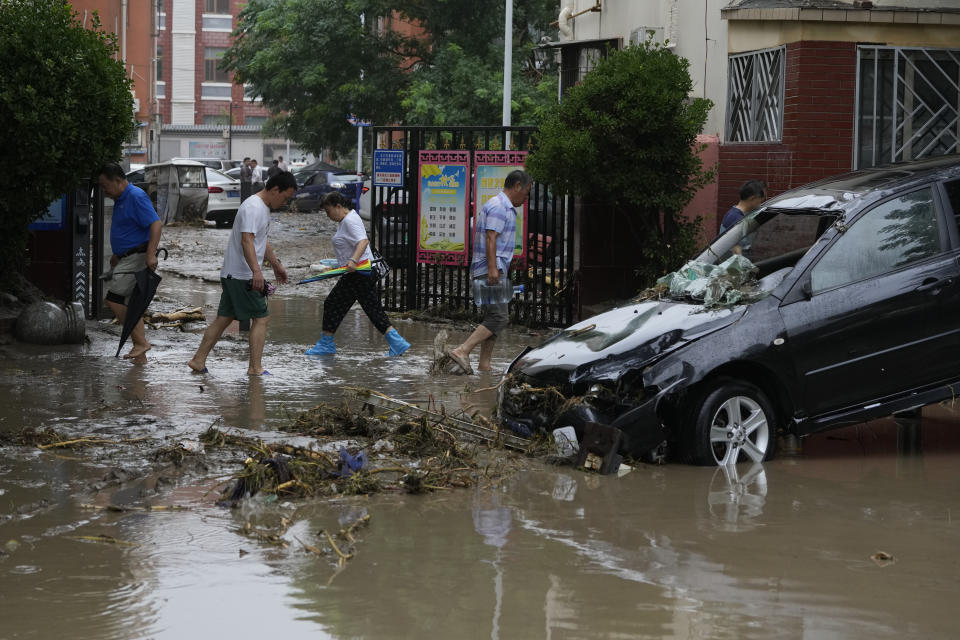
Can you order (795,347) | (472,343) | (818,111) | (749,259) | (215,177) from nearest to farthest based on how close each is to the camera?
1. (795,347)
2. (749,259)
3. (472,343)
4. (818,111)
5. (215,177)

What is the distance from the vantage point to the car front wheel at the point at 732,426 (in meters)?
7.40

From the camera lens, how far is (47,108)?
11.0 m

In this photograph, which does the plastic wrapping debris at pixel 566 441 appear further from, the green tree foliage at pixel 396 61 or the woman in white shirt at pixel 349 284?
the green tree foliage at pixel 396 61

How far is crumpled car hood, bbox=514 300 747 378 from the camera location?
751cm

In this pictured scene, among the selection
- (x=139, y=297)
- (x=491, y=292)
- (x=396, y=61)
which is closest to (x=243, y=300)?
(x=139, y=297)

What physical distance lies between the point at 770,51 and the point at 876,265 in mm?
5199

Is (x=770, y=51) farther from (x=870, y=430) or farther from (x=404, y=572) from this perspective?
(x=404, y=572)

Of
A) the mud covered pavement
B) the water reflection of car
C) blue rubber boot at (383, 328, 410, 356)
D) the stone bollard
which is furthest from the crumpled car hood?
the stone bollard

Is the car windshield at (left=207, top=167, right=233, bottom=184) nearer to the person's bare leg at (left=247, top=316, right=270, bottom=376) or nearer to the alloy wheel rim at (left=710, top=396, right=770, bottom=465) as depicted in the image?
the person's bare leg at (left=247, top=316, right=270, bottom=376)

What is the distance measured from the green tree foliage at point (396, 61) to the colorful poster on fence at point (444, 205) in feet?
44.6

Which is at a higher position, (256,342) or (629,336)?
(629,336)

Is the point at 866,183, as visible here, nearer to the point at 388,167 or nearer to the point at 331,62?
the point at 388,167

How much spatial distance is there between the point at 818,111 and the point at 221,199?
2231 cm

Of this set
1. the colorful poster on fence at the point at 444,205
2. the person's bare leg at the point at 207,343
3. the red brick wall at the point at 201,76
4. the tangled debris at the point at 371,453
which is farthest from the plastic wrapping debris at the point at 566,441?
the red brick wall at the point at 201,76
